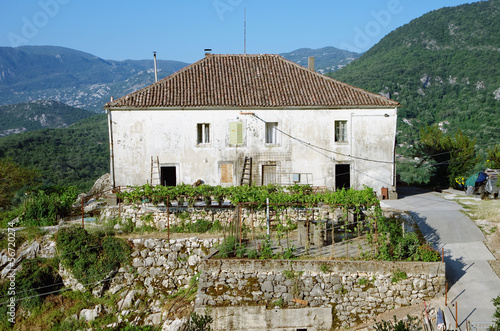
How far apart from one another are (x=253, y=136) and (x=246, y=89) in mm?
2716

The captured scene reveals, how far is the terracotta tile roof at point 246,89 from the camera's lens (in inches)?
894

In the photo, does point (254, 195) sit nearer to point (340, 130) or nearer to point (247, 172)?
point (247, 172)

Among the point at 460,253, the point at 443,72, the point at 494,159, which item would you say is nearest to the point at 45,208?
the point at 460,253

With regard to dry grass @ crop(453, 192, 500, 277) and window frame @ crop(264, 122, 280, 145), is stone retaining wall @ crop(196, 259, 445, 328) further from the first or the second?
window frame @ crop(264, 122, 280, 145)

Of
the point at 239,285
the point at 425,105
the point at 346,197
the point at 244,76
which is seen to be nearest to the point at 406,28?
the point at 425,105

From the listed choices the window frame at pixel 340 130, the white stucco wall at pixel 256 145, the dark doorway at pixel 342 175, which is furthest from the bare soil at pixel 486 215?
the window frame at pixel 340 130

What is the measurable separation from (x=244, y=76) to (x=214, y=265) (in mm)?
12880

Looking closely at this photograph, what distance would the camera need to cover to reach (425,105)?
2125 inches

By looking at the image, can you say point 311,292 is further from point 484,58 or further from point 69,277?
point 484,58

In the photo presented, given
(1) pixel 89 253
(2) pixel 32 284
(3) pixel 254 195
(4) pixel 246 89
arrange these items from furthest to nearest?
(4) pixel 246 89 < (3) pixel 254 195 < (1) pixel 89 253 < (2) pixel 32 284

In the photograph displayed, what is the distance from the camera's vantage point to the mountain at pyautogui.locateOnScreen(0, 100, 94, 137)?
85312mm

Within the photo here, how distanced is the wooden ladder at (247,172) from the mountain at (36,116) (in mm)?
72488

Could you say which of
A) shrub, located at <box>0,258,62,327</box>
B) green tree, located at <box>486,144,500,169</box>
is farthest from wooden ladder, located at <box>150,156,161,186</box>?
green tree, located at <box>486,144,500,169</box>

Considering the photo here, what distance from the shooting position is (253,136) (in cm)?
2284
